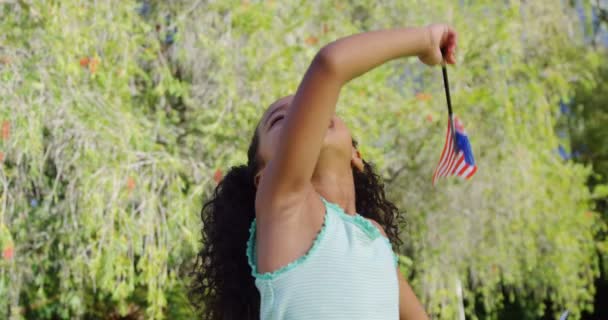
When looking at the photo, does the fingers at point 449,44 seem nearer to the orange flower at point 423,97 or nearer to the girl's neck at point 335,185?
the girl's neck at point 335,185

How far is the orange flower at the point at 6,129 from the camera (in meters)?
3.54

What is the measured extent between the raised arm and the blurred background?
8.40 feet

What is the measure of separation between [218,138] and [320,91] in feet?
11.9

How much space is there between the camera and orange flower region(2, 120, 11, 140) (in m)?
3.54

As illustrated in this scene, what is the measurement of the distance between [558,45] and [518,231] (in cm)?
186

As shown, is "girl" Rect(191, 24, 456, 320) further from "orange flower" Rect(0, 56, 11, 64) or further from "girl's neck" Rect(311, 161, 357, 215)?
"orange flower" Rect(0, 56, 11, 64)

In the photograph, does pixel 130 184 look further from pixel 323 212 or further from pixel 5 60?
pixel 323 212

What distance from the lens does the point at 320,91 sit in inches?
41.4

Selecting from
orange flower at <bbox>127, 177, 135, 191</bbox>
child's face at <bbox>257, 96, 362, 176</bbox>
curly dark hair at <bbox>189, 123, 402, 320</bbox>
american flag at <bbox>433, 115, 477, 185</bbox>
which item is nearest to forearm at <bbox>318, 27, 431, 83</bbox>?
child's face at <bbox>257, 96, 362, 176</bbox>

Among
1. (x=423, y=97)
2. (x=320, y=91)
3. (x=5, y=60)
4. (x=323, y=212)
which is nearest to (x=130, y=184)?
(x=5, y=60)

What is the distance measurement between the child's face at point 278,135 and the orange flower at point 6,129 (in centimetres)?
247

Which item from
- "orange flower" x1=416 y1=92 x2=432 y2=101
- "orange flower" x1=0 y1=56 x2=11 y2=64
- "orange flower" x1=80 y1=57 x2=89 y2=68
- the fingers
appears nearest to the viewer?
the fingers

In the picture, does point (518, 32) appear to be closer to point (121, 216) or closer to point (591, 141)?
point (121, 216)

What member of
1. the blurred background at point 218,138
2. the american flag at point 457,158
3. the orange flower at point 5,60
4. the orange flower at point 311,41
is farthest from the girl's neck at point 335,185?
the orange flower at point 311,41
